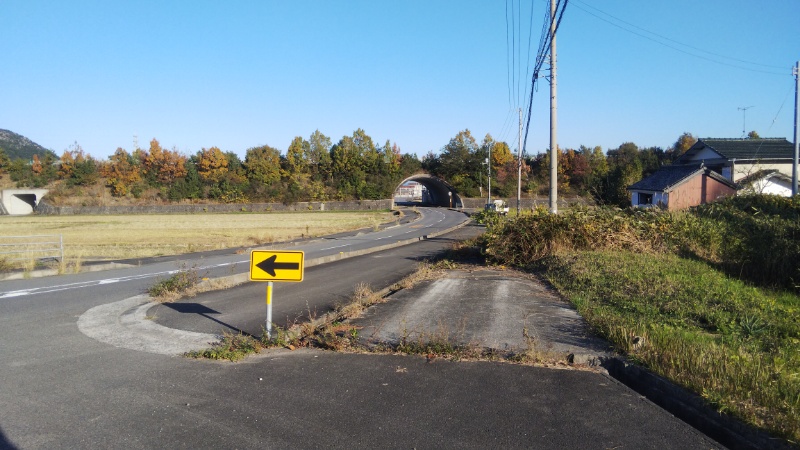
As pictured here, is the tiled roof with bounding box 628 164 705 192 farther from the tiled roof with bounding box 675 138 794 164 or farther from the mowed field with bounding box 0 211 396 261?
the mowed field with bounding box 0 211 396 261

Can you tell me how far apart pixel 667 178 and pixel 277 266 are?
3551 cm

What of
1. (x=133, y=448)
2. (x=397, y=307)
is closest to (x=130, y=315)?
(x=397, y=307)

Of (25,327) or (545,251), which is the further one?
(545,251)

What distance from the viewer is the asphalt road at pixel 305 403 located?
4285 mm

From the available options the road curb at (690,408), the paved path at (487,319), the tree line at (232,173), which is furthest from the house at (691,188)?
the tree line at (232,173)

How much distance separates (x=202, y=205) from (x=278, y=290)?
80181 mm

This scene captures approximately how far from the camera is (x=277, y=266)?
752 centimetres

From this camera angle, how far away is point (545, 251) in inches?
562

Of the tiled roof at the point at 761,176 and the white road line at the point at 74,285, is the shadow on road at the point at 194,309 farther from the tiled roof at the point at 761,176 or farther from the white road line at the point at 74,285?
the tiled roof at the point at 761,176

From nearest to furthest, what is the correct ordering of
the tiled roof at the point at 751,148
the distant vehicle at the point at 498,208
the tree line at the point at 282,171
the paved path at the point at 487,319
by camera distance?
the paved path at the point at 487,319
the distant vehicle at the point at 498,208
the tiled roof at the point at 751,148
the tree line at the point at 282,171

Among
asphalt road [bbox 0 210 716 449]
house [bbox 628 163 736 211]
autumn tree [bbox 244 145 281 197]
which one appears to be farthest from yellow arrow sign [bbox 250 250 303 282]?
autumn tree [bbox 244 145 281 197]

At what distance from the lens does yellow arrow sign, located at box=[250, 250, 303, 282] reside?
7492 mm

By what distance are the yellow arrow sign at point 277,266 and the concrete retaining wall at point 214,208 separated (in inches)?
3205

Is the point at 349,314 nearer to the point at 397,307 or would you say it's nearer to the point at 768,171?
the point at 397,307
